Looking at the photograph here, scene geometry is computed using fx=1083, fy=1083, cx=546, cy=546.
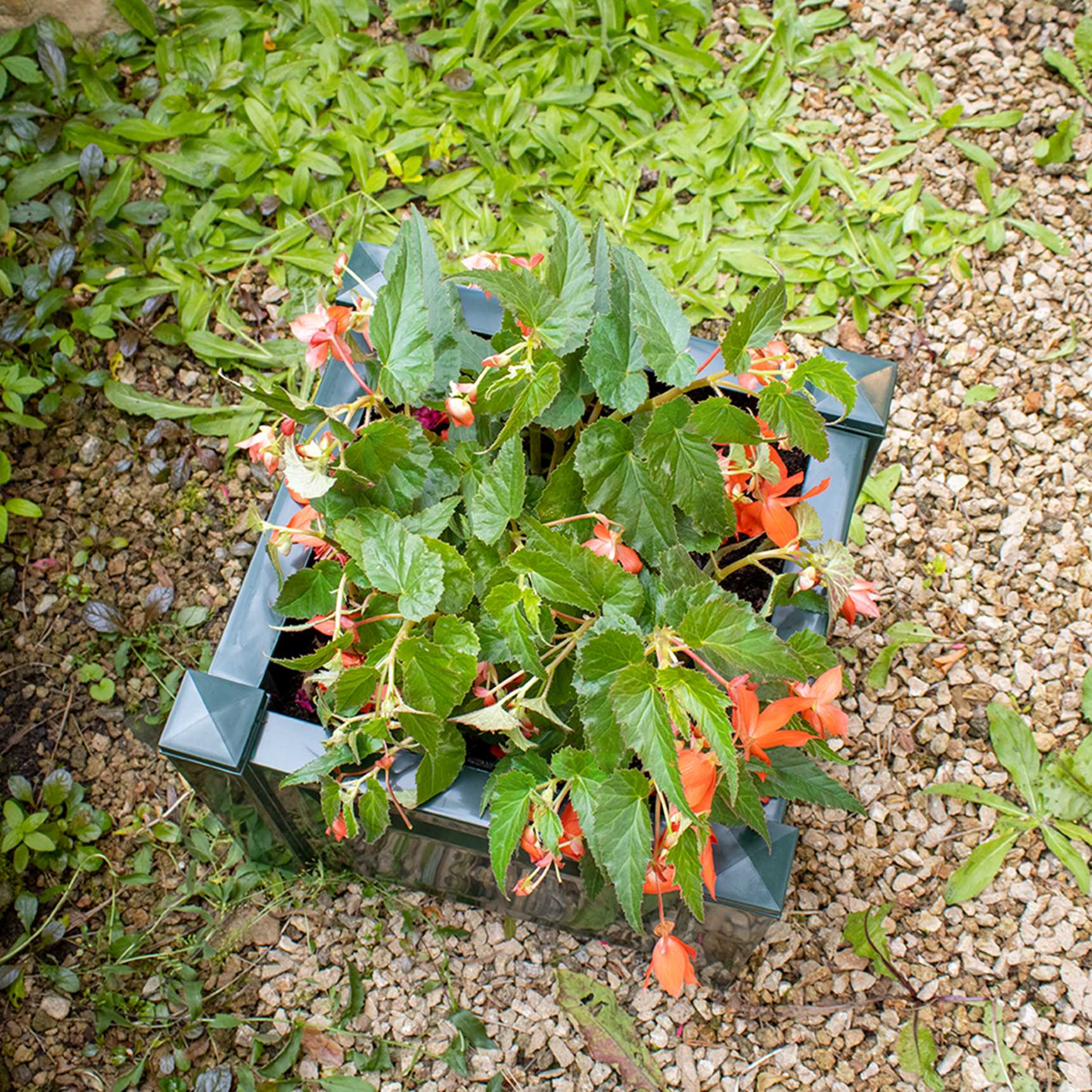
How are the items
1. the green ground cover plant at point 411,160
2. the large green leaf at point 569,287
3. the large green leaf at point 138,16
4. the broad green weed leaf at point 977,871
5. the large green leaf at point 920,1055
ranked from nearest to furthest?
the large green leaf at point 569,287
the large green leaf at point 920,1055
the broad green weed leaf at point 977,871
the green ground cover plant at point 411,160
the large green leaf at point 138,16

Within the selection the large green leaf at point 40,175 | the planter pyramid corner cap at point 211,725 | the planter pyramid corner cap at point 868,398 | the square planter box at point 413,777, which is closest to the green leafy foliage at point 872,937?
the square planter box at point 413,777

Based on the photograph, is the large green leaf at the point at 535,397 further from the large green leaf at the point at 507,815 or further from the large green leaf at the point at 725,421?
the large green leaf at the point at 507,815

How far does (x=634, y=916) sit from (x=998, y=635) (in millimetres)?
1156

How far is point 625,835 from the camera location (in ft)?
3.30

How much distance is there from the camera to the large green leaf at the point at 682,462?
43.5 inches

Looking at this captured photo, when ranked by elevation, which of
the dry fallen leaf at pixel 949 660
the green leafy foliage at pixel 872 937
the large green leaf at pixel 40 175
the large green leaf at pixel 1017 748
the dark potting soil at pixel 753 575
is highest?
the dark potting soil at pixel 753 575

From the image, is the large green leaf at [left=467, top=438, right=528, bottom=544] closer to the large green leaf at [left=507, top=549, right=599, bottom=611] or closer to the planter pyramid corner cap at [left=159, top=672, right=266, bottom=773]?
the large green leaf at [left=507, top=549, right=599, bottom=611]

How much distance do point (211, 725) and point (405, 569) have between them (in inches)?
13.5

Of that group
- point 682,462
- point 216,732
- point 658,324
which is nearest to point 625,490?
point 682,462

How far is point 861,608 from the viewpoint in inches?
46.3

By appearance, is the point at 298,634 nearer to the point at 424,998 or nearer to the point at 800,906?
the point at 424,998

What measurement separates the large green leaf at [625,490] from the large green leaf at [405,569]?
0.19 m

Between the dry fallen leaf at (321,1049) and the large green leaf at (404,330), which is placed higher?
the large green leaf at (404,330)

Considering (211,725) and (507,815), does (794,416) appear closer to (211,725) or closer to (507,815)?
(507,815)
